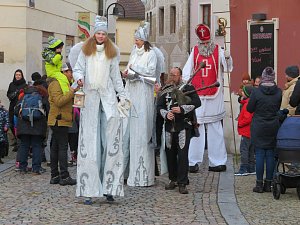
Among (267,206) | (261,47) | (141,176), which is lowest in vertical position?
(267,206)

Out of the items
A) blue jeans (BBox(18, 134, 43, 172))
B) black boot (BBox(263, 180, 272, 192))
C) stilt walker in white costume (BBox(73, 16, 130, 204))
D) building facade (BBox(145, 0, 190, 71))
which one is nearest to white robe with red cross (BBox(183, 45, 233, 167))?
black boot (BBox(263, 180, 272, 192))

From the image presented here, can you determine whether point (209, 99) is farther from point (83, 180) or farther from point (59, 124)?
point (83, 180)

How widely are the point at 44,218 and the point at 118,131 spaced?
1438 millimetres

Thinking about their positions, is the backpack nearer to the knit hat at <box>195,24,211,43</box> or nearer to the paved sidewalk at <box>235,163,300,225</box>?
the knit hat at <box>195,24,211,43</box>

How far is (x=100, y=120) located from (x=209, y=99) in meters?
3.81

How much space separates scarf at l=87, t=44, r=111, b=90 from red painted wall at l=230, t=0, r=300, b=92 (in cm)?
608

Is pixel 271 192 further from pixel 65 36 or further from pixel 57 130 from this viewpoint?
pixel 65 36

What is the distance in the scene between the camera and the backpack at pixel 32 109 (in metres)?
11.9

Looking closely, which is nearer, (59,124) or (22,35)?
(59,124)

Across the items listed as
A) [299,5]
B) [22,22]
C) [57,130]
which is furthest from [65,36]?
[57,130]

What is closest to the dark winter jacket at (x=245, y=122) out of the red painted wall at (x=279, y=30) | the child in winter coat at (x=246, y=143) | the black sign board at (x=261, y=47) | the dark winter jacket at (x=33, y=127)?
the child in winter coat at (x=246, y=143)

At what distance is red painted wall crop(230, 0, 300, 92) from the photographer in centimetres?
1424

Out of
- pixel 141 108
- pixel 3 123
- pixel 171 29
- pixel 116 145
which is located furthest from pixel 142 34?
pixel 171 29

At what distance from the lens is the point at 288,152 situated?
981 centimetres
